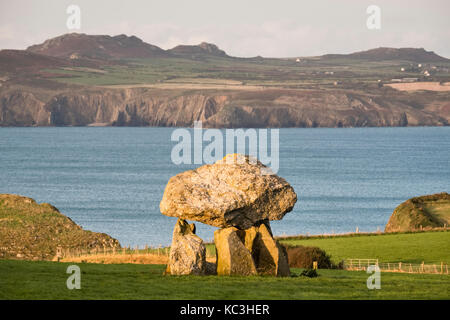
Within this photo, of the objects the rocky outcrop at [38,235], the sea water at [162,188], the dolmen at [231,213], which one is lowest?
the sea water at [162,188]

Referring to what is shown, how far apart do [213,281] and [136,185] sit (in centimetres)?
10488

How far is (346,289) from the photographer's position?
90.8 feet

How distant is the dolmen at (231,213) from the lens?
30.5 m

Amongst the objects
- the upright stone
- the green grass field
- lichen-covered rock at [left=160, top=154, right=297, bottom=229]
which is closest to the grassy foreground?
the upright stone

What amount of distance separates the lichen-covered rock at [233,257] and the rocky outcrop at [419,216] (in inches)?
1551

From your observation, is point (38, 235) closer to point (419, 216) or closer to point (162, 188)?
point (419, 216)

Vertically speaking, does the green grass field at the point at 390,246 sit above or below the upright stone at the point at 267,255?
below

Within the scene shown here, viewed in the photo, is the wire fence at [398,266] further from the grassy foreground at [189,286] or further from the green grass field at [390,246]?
the grassy foreground at [189,286]

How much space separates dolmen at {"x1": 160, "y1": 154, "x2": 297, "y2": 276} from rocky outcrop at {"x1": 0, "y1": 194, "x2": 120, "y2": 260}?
71.4ft

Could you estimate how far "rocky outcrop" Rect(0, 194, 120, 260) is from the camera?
51688mm

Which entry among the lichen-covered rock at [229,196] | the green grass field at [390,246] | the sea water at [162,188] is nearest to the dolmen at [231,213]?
the lichen-covered rock at [229,196]

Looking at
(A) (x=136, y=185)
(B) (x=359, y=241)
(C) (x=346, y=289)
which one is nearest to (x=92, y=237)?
(B) (x=359, y=241)

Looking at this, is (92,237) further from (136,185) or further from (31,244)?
(136,185)

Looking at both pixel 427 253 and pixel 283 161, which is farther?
pixel 283 161
